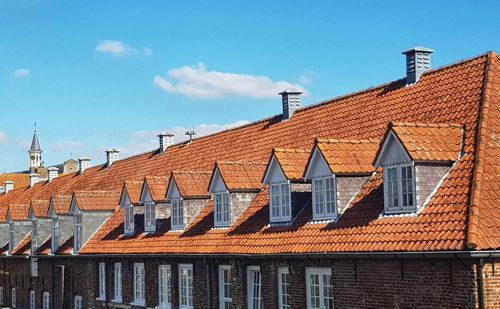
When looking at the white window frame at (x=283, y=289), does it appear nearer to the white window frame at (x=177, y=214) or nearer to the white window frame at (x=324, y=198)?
the white window frame at (x=324, y=198)

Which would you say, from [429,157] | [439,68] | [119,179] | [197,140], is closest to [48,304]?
[119,179]

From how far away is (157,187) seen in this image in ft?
94.3

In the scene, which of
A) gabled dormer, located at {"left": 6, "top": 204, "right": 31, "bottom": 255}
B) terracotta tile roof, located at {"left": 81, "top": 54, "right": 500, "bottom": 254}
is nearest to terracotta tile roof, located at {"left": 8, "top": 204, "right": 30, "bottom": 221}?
gabled dormer, located at {"left": 6, "top": 204, "right": 31, "bottom": 255}

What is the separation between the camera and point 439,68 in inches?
840

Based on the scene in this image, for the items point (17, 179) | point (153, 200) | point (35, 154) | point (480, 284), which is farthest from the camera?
point (35, 154)

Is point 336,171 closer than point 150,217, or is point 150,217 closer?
point 336,171

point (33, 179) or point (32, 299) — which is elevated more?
point (33, 179)

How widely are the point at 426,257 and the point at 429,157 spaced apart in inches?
89.3

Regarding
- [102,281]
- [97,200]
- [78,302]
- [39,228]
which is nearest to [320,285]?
[102,281]

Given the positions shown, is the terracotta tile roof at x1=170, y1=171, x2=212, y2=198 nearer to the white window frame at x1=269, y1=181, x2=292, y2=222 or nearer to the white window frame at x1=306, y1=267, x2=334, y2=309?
the white window frame at x1=269, y1=181, x2=292, y2=222

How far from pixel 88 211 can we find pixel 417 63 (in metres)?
17.6

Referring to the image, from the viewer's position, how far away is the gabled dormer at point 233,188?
76.6ft

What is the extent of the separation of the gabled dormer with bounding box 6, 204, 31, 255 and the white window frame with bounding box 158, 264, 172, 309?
60.9ft

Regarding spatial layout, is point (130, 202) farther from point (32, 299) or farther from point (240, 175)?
point (32, 299)
